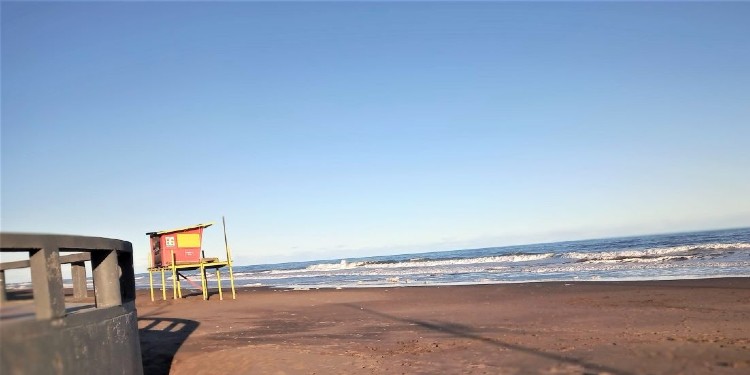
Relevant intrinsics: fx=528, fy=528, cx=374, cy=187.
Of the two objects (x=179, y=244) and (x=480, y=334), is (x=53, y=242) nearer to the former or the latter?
(x=480, y=334)

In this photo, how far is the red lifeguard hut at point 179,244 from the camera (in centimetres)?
2202

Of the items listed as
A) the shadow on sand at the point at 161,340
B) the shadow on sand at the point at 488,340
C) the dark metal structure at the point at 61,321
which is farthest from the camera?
the shadow on sand at the point at 161,340

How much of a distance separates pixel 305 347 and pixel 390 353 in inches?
76.8

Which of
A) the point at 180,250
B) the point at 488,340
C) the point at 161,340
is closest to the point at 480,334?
the point at 488,340

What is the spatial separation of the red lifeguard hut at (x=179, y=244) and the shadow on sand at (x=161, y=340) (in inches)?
268

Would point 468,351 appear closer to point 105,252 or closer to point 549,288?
point 105,252

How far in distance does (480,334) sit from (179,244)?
49.7ft

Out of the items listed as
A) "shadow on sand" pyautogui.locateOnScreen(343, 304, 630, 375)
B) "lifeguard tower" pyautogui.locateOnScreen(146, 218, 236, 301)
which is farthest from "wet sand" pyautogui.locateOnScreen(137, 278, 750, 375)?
"lifeguard tower" pyautogui.locateOnScreen(146, 218, 236, 301)

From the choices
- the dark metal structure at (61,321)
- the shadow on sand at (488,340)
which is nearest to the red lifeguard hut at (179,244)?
the shadow on sand at (488,340)

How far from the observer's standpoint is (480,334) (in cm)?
1138

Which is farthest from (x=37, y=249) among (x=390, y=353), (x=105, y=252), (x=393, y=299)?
(x=393, y=299)

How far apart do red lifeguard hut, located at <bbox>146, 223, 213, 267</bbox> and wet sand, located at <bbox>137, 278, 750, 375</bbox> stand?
2.85m

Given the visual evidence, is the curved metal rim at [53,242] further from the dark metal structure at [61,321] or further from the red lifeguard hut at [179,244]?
the red lifeguard hut at [179,244]

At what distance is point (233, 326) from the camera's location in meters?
14.3
